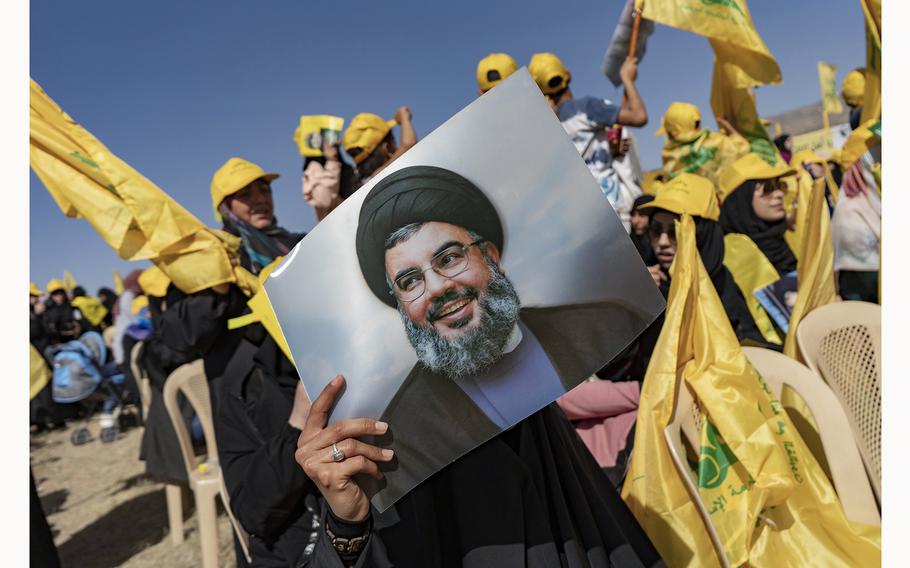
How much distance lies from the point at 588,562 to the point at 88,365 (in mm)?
9408

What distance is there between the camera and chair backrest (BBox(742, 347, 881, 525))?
6.01 feet

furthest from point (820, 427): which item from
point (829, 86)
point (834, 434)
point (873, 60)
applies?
point (829, 86)

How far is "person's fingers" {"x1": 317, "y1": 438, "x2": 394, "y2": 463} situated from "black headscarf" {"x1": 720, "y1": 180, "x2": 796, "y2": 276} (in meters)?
3.82

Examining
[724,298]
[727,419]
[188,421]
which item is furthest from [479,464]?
[188,421]

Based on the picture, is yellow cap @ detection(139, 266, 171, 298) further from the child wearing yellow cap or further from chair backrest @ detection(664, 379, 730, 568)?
chair backrest @ detection(664, 379, 730, 568)

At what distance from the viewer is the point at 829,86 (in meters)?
9.30

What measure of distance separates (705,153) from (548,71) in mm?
2921

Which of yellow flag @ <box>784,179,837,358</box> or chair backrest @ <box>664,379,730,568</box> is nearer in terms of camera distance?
chair backrest @ <box>664,379,730,568</box>

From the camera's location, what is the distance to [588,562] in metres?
1.23

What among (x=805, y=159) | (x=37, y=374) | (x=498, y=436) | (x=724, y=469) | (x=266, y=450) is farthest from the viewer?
(x=805, y=159)

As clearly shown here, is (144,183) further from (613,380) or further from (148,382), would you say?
(148,382)

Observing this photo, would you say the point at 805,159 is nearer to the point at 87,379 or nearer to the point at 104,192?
the point at 104,192

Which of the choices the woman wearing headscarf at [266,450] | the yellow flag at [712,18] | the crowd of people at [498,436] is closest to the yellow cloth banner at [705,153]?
the crowd of people at [498,436]

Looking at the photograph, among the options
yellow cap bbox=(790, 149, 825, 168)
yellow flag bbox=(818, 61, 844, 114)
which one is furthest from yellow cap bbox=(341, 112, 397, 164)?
yellow flag bbox=(818, 61, 844, 114)
